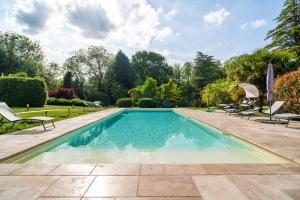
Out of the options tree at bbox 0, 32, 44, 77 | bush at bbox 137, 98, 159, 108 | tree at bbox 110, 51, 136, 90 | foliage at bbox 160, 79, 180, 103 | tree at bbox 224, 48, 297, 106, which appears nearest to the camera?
tree at bbox 224, 48, 297, 106

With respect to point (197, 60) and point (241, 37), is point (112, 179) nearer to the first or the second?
point (241, 37)

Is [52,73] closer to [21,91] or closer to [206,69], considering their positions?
[21,91]

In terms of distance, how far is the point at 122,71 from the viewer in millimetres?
36094

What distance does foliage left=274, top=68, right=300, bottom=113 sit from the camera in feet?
34.7

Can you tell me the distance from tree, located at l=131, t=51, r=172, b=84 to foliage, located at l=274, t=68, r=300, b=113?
30.1 meters

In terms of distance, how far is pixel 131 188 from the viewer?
287 cm

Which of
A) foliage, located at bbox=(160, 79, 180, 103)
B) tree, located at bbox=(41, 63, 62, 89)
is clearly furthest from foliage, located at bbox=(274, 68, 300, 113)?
tree, located at bbox=(41, 63, 62, 89)

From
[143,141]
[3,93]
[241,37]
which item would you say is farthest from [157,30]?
Result: [3,93]

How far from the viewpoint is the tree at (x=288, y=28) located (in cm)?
2369

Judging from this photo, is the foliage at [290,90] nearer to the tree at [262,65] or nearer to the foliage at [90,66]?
the tree at [262,65]

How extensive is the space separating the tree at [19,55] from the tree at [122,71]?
A: 11.5 meters

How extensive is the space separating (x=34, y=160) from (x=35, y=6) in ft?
30.4

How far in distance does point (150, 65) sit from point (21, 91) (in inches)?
1084

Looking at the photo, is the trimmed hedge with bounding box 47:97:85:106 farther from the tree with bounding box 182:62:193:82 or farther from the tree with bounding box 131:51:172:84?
the tree with bounding box 182:62:193:82
